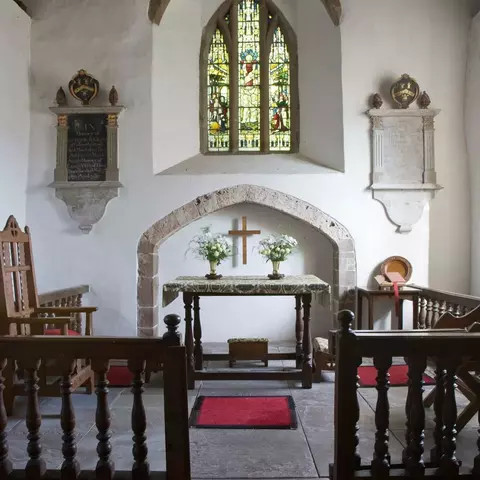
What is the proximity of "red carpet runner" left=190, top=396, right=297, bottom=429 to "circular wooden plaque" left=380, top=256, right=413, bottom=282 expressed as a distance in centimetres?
238

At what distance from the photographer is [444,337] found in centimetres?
201

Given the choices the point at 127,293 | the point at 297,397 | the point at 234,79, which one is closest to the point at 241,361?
the point at 297,397

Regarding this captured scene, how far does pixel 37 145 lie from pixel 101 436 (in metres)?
4.70

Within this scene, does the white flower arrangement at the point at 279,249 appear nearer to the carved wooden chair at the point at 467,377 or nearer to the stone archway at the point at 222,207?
the stone archway at the point at 222,207

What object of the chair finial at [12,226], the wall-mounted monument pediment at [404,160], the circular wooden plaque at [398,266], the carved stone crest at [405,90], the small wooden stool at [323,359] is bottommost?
Result: the small wooden stool at [323,359]

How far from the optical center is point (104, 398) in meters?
2.03

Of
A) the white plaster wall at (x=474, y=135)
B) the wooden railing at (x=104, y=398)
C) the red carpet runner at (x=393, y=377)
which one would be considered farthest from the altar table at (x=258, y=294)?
the white plaster wall at (x=474, y=135)

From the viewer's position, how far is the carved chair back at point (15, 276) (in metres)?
3.67

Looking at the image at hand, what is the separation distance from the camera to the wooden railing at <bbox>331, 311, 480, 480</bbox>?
6.60 ft

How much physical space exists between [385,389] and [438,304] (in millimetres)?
3410

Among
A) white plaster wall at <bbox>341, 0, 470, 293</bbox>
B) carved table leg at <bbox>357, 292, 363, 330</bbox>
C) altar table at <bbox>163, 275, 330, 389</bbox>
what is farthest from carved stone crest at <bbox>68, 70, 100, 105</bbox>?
carved table leg at <bbox>357, 292, 363, 330</bbox>

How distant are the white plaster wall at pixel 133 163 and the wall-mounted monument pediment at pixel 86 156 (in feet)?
0.37

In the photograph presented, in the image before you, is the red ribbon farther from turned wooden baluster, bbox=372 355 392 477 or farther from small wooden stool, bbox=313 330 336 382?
turned wooden baluster, bbox=372 355 392 477

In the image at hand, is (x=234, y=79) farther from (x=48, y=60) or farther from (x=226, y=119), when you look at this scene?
(x=48, y=60)
